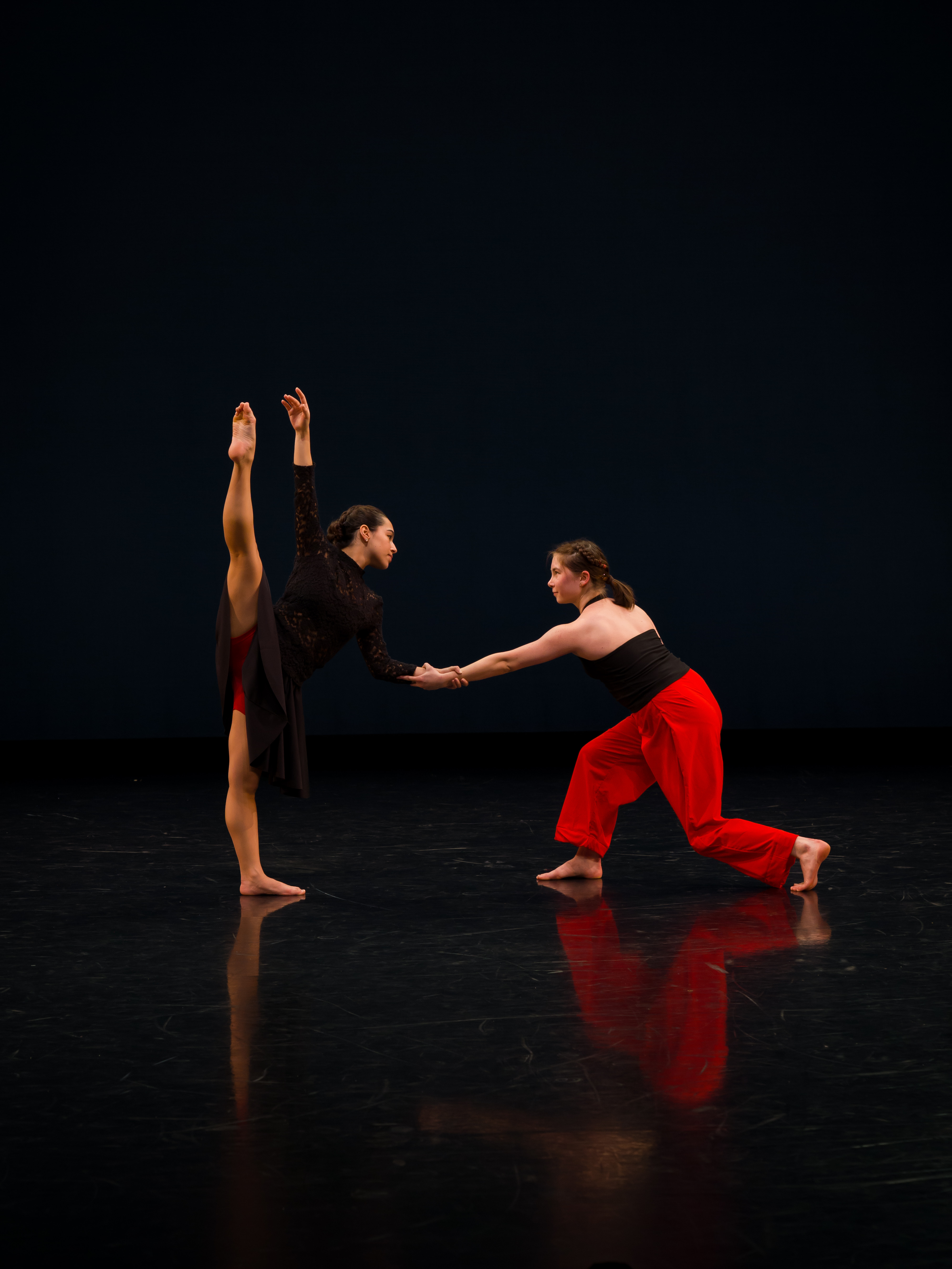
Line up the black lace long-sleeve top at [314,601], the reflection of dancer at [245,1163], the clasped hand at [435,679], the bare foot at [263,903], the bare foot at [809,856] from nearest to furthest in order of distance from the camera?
the reflection of dancer at [245,1163] < the bare foot at [263,903] < the bare foot at [809,856] < the black lace long-sleeve top at [314,601] < the clasped hand at [435,679]

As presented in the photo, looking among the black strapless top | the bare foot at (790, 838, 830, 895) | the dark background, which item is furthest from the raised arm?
the dark background

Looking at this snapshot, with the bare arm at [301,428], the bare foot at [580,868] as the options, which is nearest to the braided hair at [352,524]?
the bare arm at [301,428]

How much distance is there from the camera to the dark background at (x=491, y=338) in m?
6.46

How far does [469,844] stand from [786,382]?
3.70 metres

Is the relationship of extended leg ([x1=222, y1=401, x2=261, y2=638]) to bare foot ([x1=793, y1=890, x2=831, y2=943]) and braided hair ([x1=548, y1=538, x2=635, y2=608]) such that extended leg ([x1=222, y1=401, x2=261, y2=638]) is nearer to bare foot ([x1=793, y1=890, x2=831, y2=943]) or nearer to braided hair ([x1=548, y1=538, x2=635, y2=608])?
braided hair ([x1=548, y1=538, x2=635, y2=608])

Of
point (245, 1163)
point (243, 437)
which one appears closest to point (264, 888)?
point (243, 437)

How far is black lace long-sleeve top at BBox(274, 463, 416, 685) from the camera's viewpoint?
131 inches

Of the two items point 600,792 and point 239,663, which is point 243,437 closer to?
point 239,663

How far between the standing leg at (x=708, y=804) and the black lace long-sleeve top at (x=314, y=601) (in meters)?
0.86

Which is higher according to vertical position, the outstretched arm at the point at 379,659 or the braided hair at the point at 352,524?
the braided hair at the point at 352,524

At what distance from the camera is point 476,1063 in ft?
6.75

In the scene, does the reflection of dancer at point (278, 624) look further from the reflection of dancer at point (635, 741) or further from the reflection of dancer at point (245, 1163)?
the reflection of dancer at point (245, 1163)

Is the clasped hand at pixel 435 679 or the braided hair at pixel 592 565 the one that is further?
the clasped hand at pixel 435 679

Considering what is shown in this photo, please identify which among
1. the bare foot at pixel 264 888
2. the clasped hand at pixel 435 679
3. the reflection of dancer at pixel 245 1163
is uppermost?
the clasped hand at pixel 435 679
